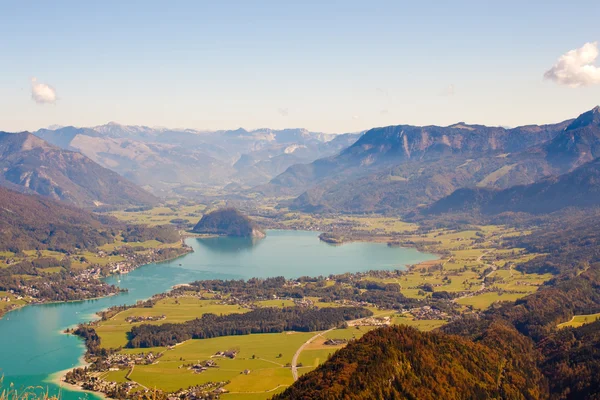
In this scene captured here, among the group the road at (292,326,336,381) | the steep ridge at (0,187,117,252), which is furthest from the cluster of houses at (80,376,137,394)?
the steep ridge at (0,187,117,252)

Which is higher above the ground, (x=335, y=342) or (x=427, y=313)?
(x=427, y=313)

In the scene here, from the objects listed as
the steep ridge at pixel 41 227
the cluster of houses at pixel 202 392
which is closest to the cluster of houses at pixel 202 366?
the cluster of houses at pixel 202 392

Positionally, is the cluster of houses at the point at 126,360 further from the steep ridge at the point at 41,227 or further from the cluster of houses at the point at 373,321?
the steep ridge at the point at 41,227

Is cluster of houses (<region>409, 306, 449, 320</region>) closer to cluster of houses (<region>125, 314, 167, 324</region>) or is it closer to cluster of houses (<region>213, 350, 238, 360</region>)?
cluster of houses (<region>213, 350, 238, 360</region>)

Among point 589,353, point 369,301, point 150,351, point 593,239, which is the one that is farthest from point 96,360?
point 593,239

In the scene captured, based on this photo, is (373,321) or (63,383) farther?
(373,321)

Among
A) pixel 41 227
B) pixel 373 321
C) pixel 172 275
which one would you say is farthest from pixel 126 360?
pixel 41 227

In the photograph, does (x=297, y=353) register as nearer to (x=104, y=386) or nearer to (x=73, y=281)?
(x=104, y=386)

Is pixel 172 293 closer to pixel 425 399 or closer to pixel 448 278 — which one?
pixel 448 278
